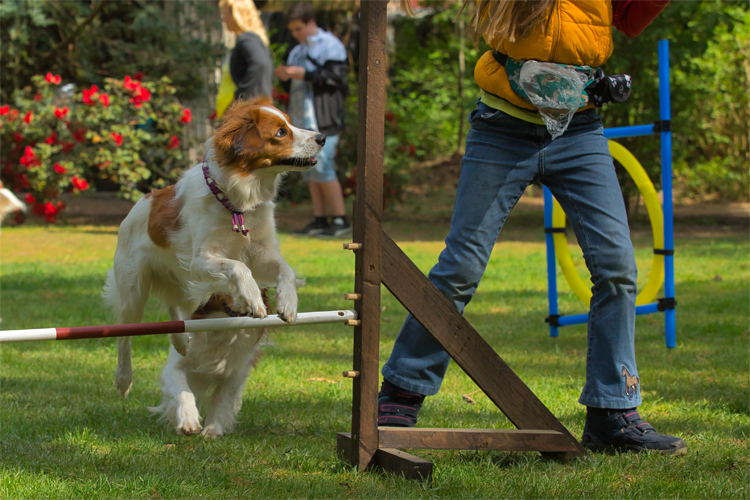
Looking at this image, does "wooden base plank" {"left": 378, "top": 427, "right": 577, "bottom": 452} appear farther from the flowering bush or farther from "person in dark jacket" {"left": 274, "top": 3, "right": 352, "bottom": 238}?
the flowering bush

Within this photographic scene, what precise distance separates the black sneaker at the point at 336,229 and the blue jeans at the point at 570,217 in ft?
22.8

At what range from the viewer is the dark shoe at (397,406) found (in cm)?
288

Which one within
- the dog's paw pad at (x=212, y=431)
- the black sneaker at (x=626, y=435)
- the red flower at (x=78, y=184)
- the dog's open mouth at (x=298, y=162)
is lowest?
the dog's paw pad at (x=212, y=431)

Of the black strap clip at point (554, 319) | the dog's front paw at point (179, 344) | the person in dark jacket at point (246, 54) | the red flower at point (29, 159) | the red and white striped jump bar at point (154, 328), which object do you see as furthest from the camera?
the red flower at point (29, 159)

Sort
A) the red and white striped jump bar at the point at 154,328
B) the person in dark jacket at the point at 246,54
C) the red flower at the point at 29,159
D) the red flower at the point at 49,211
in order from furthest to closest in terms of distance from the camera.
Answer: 1. the red flower at the point at 49,211
2. the red flower at the point at 29,159
3. the person in dark jacket at the point at 246,54
4. the red and white striped jump bar at the point at 154,328

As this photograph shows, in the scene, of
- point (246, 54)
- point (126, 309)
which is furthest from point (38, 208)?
point (126, 309)

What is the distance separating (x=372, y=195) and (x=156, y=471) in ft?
4.04

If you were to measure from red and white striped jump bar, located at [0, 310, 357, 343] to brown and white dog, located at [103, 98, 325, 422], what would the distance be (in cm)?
30

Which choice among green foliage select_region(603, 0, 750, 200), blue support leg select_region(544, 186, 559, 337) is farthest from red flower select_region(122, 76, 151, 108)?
blue support leg select_region(544, 186, 559, 337)

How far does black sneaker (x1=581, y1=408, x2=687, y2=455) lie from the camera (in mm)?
2885

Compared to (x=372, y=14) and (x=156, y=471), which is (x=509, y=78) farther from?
(x=156, y=471)

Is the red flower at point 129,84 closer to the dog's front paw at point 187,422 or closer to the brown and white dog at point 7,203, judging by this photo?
the dog's front paw at point 187,422

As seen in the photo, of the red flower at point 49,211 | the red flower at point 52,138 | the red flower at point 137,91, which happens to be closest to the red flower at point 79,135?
the red flower at point 52,138

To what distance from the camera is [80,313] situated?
17.7ft
